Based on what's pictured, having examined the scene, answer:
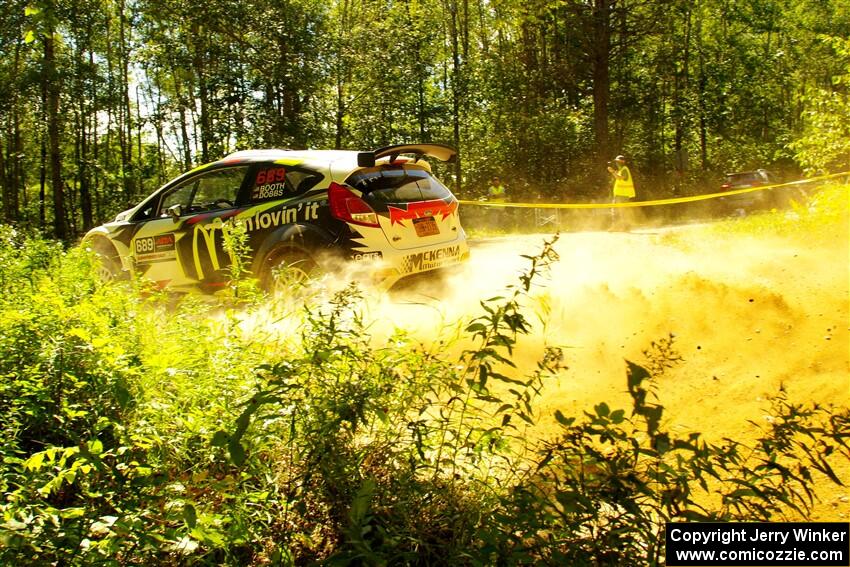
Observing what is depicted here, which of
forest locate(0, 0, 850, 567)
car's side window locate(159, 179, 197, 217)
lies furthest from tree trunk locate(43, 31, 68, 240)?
car's side window locate(159, 179, 197, 217)

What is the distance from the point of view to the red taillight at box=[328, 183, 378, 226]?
6.95 metres

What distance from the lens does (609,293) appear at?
27.0 ft

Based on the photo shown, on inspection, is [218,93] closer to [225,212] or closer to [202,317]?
[225,212]

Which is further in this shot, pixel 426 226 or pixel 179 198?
pixel 179 198

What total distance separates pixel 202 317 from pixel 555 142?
24453 mm

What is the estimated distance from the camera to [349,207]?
6957 millimetres

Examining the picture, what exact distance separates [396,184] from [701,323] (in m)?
3.40

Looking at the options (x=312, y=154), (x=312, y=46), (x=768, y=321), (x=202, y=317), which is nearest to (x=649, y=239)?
(x=768, y=321)

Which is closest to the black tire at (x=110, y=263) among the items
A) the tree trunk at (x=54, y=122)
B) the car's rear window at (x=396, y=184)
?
the car's rear window at (x=396, y=184)

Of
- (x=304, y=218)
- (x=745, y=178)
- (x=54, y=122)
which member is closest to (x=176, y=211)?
(x=304, y=218)

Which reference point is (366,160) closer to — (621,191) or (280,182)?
(280,182)

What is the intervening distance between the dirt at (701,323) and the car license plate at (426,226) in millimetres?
616

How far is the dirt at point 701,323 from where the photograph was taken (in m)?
→ 5.52

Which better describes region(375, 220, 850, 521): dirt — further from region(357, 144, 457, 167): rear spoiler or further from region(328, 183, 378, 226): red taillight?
region(357, 144, 457, 167): rear spoiler
